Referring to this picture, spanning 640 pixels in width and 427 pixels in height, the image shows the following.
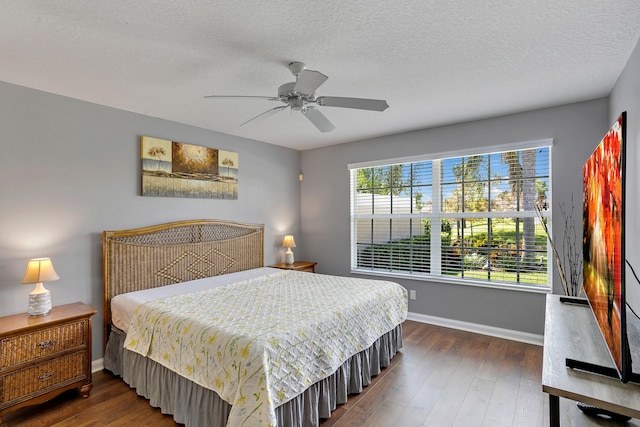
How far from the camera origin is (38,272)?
246 cm

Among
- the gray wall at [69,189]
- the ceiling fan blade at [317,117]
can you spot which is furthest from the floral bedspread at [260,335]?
the ceiling fan blade at [317,117]

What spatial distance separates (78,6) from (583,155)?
4.21m

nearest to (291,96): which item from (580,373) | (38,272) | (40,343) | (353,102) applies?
(353,102)

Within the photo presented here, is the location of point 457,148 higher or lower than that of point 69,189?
higher

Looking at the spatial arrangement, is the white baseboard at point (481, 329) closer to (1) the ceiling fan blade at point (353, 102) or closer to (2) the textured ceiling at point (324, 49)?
(2) the textured ceiling at point (324, 49)

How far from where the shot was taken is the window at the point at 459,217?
355cm

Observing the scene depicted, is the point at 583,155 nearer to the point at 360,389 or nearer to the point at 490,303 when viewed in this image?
the point at 490,303

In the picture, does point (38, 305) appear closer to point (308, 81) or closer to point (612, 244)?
point (308, 81)

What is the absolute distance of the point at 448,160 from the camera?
4098mm

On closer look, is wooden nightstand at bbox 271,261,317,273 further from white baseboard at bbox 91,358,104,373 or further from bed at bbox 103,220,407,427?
white baseboard at bbox 91,358,104,373

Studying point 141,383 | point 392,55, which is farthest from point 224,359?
point 392,55

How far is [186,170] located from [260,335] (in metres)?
2.59

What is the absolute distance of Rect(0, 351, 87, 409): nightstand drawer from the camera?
221 cm

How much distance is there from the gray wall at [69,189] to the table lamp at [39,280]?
293 millimetres
